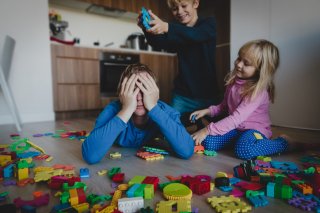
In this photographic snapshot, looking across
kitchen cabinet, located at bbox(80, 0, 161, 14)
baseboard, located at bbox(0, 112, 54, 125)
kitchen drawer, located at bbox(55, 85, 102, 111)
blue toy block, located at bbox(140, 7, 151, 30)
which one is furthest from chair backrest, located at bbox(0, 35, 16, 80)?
blue toy block, located at bbox(140, 7, 151, 30)

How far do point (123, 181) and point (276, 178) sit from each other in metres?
0.47

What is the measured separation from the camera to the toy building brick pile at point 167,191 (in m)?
0.63

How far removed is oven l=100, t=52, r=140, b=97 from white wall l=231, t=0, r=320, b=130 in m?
1.58

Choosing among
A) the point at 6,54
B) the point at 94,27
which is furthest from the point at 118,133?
the point at 94,27

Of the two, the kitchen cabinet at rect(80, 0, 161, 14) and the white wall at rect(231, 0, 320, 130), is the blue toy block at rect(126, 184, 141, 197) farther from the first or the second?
the kitchen cabinet at rect(80, 0, 161, 14)

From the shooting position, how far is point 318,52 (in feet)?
6.42

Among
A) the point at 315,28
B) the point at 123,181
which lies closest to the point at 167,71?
the point at 315,28

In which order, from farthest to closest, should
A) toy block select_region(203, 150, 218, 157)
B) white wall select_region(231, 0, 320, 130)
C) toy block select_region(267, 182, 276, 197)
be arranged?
white wall select_region(231, 0, 320, 130), toy block select_region(203, 150, 218, 157), toy block select_region(267, 182, 276, 197)

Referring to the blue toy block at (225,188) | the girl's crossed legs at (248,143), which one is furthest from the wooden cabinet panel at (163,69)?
the blue toy block at (225,188)

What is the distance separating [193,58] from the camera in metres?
1.67

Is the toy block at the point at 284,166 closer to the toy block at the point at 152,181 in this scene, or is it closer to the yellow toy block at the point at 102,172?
the toy block at the point at 152,181

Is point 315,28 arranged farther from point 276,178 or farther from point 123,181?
point 123,181

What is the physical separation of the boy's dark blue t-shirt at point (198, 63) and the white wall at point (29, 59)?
5.66ft

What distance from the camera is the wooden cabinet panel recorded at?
352 cm
